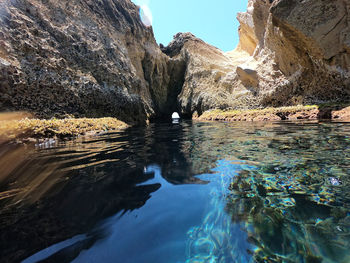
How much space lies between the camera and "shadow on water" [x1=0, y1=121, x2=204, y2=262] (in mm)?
1389

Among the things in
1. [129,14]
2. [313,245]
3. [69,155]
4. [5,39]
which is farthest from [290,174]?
[129,14]

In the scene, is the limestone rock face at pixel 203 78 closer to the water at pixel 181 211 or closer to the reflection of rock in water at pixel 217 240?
the water at pixel 181 211

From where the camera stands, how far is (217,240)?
1368mm

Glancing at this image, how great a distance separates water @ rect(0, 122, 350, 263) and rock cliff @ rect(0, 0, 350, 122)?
320 inches

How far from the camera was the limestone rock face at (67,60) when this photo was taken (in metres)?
8.39

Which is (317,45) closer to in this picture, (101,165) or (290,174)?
(290,174)

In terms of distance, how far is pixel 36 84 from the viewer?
28.9 feet

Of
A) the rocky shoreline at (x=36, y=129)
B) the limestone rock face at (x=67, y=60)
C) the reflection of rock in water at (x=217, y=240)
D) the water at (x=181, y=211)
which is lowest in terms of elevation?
the reflection of rock in water at (x=217, y=240)

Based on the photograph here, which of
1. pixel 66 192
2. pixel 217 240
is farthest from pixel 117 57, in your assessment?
pixel 217 240

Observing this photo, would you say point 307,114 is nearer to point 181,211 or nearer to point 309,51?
point 309,51

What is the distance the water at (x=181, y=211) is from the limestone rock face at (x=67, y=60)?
7505 mm

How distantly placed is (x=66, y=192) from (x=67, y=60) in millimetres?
11680

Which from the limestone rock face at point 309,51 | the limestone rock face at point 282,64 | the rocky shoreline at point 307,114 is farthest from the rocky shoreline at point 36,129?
the limestone rock face at point 282,64

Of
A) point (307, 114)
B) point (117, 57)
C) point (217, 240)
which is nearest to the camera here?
point (217, 240)
